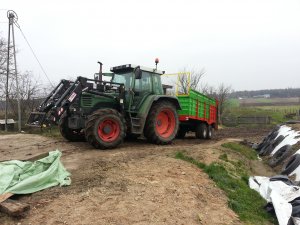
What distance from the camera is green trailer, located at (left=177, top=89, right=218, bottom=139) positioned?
42.8ft

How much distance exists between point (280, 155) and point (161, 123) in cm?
394

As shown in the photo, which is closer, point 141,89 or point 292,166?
point 292,166

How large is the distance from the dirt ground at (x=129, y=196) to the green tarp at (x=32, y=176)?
155 millimetres

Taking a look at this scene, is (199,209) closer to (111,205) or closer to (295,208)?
(111,205)

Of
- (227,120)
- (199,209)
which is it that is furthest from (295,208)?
(227,120)

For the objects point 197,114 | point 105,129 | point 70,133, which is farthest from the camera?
point 197,114

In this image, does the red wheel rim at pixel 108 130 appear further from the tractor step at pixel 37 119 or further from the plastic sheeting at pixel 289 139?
the plastic sheeting at pixel 289 139

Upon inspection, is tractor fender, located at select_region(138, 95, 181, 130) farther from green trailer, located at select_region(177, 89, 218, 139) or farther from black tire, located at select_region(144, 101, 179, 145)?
green trailer, located at select_region(177, 89, 218, 139)

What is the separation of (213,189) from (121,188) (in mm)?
1890

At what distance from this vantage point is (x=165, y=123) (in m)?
11.5

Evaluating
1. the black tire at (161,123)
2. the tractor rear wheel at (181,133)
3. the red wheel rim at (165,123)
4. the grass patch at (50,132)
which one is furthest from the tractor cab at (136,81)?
the tractor rear wheel at (181,133)

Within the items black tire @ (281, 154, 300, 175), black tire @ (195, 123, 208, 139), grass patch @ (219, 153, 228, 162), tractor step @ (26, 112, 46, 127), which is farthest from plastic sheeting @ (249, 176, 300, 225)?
black tire @ (195, 123, 208, 139)

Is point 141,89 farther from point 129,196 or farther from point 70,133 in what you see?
point 129,196

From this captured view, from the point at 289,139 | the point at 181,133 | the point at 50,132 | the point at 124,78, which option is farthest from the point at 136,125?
the point at 50,132
